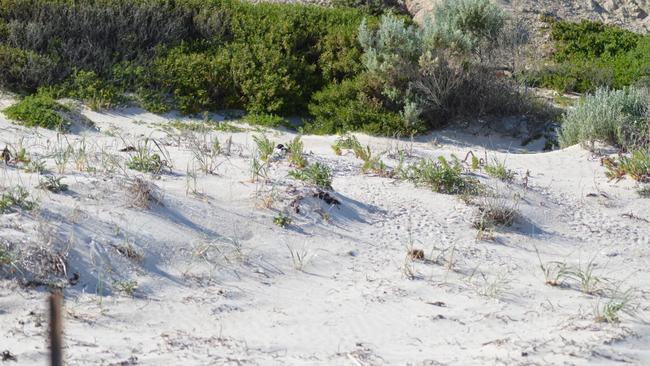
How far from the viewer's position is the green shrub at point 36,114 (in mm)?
8711

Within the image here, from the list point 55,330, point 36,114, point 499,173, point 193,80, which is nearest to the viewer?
point 55,330

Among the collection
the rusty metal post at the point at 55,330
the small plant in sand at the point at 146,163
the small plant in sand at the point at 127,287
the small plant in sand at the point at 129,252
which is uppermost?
the rusty metal post at the point at 55,330

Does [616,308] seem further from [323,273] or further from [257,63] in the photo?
[257,63]

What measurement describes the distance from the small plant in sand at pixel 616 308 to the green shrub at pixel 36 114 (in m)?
5.36

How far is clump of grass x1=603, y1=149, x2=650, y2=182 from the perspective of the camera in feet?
24.5

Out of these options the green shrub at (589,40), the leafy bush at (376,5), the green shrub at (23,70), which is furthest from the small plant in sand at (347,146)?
the leafy bush at (376,5)

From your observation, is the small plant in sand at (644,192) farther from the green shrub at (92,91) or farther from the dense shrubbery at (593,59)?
the green shrub at (92,91)

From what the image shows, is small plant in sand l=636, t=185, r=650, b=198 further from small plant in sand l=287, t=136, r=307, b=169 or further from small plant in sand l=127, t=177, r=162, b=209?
small plant in sand l=127, t=177, r=162, b=209

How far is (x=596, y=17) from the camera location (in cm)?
1376

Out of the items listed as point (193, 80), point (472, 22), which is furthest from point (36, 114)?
→ point (472, 22)

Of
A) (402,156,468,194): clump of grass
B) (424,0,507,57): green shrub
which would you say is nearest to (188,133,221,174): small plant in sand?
(402,156,468,194): clump of grass

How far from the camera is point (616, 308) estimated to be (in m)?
4.89

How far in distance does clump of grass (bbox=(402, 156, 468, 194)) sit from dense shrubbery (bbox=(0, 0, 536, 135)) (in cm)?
275

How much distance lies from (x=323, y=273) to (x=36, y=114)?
427cm
